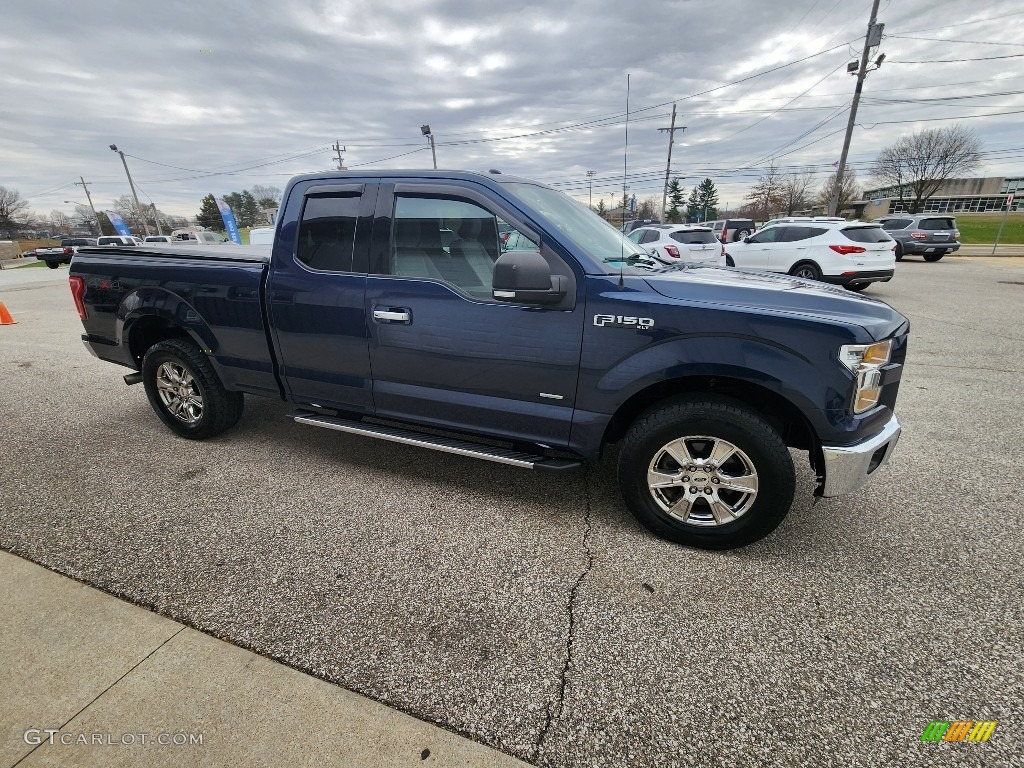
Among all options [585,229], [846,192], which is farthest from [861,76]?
[846,192]

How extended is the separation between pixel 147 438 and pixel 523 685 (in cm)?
383

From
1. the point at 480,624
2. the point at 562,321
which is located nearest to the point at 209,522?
the point at 480,624

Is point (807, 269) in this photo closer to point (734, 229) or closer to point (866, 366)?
point (866, 366)

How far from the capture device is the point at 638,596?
2342mm

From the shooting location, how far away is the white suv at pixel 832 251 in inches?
421

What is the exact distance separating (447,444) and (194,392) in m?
2.37

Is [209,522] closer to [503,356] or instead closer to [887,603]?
[503,356]

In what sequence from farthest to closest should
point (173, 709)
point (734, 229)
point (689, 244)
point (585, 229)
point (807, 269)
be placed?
1. point (734, 229)
2. point (689, 244)
3. point (807, 269)
4. point (585, 229)
5. point (173, 709)

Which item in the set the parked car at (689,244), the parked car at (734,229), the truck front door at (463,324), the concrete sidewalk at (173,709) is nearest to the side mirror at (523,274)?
the truck front door at (463,324)

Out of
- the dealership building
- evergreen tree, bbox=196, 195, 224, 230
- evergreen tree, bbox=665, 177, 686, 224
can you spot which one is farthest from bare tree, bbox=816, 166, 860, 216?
evergreen tree, bbox=196, 195, 224, 230

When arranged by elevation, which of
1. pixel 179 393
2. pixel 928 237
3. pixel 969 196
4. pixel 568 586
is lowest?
pixel 568 586

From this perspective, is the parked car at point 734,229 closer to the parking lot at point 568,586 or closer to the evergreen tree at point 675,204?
the parking lot at point 568,586

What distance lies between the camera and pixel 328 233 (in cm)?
321

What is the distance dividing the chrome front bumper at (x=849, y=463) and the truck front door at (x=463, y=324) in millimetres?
1262
